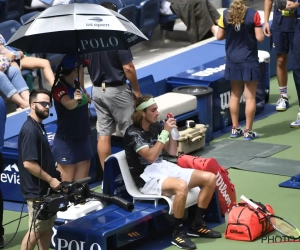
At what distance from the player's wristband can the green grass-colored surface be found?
96 centimetres

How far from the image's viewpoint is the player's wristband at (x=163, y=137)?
800 cm

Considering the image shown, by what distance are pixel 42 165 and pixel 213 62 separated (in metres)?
5.47

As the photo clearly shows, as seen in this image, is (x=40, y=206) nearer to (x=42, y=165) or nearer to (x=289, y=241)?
(x=42, y=165)

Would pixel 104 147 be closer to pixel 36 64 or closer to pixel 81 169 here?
pixel 81 169

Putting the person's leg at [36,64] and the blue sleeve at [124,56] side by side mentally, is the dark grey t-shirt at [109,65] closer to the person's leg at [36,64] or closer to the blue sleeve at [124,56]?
the blue sleeve at [124,56]

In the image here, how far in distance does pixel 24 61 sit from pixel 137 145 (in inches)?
145

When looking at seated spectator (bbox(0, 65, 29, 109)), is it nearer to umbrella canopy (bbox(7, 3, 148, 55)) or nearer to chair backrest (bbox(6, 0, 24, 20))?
chair backrest (bbox(6, 0, 24, 20))

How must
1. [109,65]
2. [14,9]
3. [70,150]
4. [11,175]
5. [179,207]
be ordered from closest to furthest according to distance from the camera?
1. [179,207]
2. [70,150]
3. [11,175]
4. [109,65]
5. [14,9]

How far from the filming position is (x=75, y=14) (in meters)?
7.84

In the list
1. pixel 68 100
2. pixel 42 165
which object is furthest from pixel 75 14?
pixel 42 165

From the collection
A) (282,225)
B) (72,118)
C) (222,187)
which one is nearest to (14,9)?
(72,118)

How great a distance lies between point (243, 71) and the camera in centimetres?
1097

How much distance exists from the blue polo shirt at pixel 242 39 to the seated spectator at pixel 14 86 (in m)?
2.51

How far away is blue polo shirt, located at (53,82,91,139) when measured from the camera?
819 centimetres
